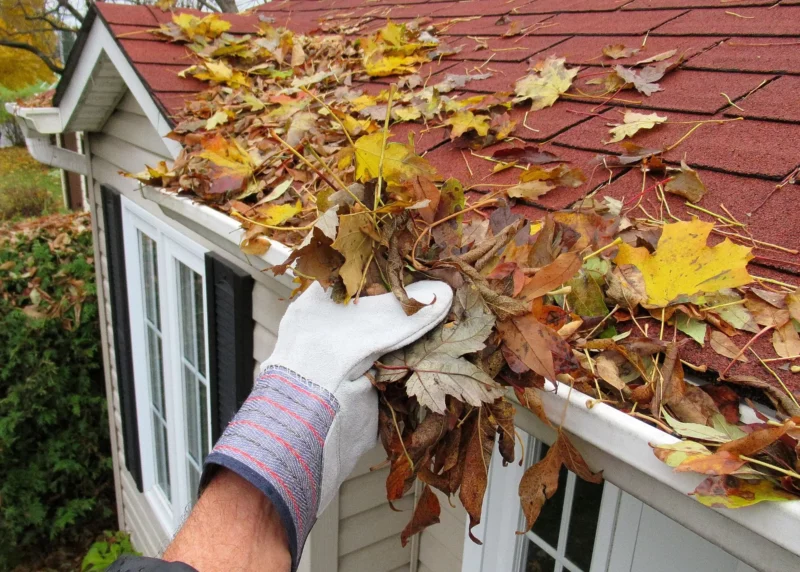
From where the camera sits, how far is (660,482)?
0.94m

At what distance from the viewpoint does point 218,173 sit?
234cm

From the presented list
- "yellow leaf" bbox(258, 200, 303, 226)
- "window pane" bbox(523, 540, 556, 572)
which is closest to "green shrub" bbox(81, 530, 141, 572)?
"window pane" bbox(523, 540, 556, 572)

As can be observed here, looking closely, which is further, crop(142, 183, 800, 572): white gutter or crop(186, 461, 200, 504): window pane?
crop(186, 461, 200, 504): window pane

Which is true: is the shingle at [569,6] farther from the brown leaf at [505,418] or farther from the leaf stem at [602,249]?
the brown leaf at [505,418]

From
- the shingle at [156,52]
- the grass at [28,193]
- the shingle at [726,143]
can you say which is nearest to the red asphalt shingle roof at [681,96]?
the shingle at [726,143]

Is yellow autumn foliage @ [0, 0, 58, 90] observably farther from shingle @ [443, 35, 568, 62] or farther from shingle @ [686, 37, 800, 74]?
shingle @ [686, 37, 800, 74]

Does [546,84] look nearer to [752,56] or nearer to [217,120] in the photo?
[752,56]

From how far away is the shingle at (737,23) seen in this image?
6.70ft

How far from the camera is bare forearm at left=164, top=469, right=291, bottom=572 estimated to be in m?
1.07

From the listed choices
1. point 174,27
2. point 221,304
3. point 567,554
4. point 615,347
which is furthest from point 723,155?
point 174,27

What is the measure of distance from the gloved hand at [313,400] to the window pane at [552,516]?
1.11 m

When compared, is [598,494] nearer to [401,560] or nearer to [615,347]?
[615,347]

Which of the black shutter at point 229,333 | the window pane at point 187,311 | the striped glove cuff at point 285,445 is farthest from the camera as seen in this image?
the window pane at point 187,311

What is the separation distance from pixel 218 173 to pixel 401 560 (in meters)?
1.94
